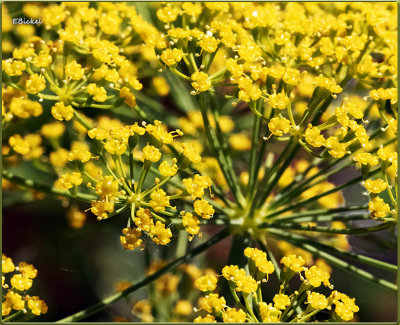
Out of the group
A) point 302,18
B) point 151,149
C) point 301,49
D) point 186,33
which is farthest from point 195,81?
point 302,18

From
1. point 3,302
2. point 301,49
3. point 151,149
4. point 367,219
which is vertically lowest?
point 3,302

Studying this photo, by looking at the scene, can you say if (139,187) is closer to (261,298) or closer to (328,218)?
(261,298)

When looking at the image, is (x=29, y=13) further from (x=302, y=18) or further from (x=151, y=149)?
(x=302, y=18)

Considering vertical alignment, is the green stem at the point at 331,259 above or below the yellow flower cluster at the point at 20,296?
above

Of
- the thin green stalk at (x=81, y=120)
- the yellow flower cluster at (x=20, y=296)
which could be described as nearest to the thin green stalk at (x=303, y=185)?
the thin green stalk at (x=81, y=120)

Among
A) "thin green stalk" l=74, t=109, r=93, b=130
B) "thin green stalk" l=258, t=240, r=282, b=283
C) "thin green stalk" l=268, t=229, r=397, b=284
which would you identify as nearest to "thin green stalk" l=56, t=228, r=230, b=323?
"thin green stalk" l=258, t=240, r=282, b=283

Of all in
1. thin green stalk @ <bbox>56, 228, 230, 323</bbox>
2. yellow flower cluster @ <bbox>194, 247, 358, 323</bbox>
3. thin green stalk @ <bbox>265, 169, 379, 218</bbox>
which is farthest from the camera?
thin green stalk @ <bbox>265, 169, 379, 218</bbox>

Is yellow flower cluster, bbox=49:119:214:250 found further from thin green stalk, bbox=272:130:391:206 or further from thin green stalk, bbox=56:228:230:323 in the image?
thin green stalk, bbox=272:130:391:206

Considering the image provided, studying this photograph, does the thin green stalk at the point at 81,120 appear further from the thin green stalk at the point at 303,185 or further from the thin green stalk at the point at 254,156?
the thin green stalk at the point at 303,185
